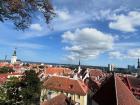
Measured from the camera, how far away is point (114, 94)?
76.6 feet

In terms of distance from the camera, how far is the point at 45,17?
9586mm

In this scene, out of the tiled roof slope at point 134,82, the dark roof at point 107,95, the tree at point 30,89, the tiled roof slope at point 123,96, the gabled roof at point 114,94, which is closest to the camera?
the tiled roof slope at point 123,96

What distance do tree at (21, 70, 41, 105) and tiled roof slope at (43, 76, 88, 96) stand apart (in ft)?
42.3

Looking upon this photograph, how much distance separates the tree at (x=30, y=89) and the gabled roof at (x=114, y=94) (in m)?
17.9

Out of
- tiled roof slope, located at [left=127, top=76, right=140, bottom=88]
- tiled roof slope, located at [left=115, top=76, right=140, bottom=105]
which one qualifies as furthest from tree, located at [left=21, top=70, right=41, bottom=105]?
tiled roof slope, located at [left=115, top=76, right=140, bottom=105]

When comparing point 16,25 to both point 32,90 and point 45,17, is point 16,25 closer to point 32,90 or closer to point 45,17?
point 45,17

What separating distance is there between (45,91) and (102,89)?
36.5 meters

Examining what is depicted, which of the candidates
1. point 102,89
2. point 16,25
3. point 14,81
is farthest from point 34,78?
point 16,25

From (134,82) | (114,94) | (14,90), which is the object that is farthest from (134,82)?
(114,94)

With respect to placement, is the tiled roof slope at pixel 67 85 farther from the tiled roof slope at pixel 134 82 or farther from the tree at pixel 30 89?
the tree at pixel 30 89

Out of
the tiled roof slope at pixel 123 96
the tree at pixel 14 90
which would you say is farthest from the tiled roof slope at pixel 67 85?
the tiled roof slope at pixel 123 96

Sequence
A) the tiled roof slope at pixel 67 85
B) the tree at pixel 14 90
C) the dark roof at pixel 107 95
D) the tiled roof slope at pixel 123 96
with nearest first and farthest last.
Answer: the tiled roof slope at pixel 123 96 → the dark roof at pixel 107 95 → the tree at pixel 14 90 → the tiled roof slope at pixel 67 85

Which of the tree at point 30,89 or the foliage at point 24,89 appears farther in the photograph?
the tree at point 30,89

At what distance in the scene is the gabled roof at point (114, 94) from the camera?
75.4ft
